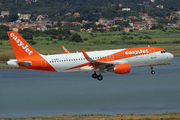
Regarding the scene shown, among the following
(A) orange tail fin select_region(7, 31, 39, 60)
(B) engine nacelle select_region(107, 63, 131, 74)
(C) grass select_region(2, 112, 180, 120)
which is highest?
(A) orange tail fin select_region(7, 31, 39, 60)

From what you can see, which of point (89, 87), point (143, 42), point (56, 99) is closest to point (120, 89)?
point (89, 87)

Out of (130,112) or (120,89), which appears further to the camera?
(120,89)

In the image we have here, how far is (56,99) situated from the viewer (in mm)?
89188

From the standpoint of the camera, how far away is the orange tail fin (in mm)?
71500

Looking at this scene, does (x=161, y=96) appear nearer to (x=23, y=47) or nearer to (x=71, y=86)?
(x=71, y=86)

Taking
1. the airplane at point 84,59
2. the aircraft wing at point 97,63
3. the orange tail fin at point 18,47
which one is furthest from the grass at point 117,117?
the orange tail fin at point 18,47

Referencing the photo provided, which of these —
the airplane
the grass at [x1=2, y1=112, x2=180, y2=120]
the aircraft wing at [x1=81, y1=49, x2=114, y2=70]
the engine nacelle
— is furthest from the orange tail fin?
the engine nacelle

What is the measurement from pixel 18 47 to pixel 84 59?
43.9 ft

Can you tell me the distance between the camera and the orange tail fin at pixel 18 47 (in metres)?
71.5

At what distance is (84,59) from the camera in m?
70.8

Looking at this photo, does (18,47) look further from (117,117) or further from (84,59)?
(117,117)

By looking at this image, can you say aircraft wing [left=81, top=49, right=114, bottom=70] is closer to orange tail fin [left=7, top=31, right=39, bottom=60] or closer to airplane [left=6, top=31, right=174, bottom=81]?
airplane [left=6, top=31, right=174, bottom=81]

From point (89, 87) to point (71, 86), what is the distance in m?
5.38

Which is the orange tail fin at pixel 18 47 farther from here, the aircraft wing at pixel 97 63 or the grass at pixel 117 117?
the grass at pixel 117 117
